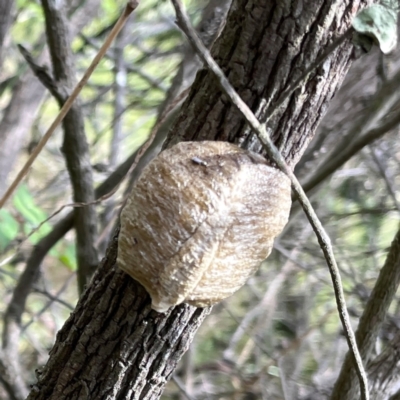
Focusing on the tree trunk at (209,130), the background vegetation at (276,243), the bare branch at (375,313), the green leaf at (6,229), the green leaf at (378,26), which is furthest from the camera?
the background vegetation at (276,243)

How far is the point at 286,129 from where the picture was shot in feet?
1.76

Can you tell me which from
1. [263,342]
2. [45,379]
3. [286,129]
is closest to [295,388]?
[263,342]

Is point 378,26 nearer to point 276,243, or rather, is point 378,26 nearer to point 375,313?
point 375,313

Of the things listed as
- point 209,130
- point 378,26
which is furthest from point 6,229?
point 378,26

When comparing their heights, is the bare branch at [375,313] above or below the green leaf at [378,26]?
below

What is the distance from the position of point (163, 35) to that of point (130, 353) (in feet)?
5.99

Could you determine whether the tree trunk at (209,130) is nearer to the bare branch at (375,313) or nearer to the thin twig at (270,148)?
the thin twig at (270,148)

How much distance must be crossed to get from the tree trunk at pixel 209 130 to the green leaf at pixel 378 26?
0.09 meters

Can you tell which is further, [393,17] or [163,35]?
[163,35]

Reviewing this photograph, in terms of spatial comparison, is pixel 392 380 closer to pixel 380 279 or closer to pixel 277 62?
pixel 380 279

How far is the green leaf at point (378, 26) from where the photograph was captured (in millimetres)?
394

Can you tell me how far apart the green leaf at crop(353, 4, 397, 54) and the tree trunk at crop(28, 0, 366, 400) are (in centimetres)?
9

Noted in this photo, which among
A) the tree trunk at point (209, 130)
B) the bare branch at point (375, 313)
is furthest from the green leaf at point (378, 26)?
the bare branch at point (375, 313)

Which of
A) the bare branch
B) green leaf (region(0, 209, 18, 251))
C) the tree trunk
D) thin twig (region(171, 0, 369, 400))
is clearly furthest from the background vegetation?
thin twig (region(171, 0, 369, 400))
